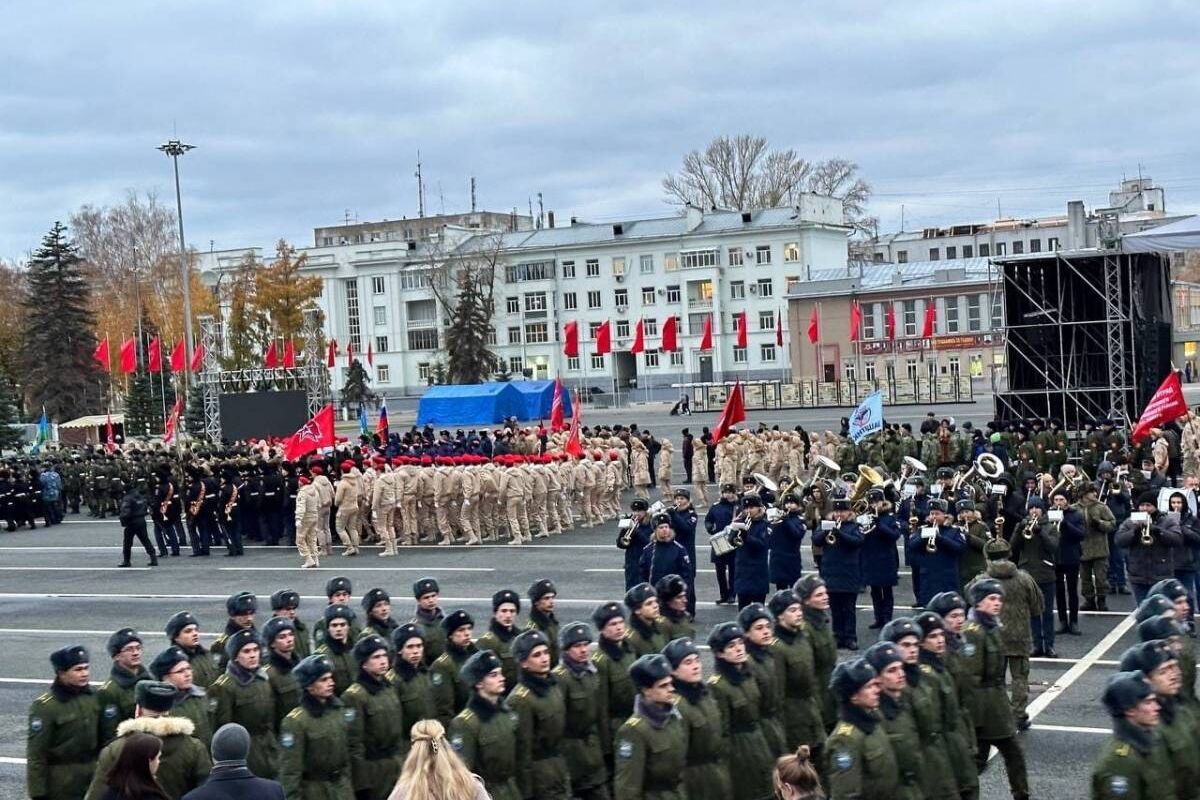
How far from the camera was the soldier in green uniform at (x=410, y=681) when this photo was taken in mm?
9141

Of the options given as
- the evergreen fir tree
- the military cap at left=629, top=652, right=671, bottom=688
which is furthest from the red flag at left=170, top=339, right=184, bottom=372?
the military cap at left=629, top=652, right=671, bottom=688

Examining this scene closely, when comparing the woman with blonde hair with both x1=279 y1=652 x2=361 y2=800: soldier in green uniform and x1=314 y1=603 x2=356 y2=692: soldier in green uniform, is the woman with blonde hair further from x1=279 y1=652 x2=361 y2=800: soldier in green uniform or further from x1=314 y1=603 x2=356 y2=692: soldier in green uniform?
x1=314 y1=603 x2=356 y2=692: soldier in green uniform

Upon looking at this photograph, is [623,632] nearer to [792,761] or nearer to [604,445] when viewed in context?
Result: [792,761]

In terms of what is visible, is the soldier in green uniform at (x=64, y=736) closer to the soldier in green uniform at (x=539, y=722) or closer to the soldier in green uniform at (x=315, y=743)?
the soldier in green uniform at (x=315, y=743)

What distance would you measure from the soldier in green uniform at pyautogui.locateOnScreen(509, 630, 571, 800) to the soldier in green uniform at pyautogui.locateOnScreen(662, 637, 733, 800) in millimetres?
779

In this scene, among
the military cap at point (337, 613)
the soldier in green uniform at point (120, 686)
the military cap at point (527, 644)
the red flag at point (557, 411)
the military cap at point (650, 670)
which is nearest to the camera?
the military cap at point (650, 670)

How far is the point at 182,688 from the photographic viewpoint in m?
8.82

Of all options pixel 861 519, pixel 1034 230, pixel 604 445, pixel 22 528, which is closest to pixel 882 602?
pixel 861 519

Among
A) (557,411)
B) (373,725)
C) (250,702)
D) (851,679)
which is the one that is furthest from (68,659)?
(557,411)

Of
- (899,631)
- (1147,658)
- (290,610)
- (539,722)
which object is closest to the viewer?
(1147,658)

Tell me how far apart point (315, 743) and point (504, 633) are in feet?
7.59

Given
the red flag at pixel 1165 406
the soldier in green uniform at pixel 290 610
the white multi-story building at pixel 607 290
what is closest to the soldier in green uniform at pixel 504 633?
the soldier in green uniform at pixel 290 610

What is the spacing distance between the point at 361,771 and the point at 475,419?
4642 centimetres

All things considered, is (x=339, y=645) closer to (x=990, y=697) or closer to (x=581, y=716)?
(x=581, y=716)
